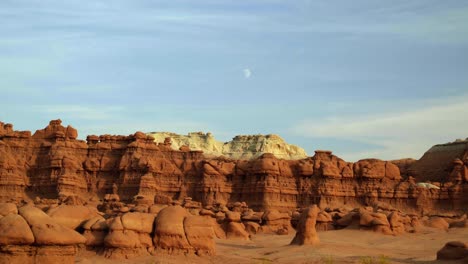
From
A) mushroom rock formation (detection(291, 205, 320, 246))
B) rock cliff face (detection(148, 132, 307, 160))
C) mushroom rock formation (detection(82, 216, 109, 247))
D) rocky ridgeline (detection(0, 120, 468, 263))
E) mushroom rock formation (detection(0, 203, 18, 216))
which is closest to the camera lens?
mushroom rock formation (detection(0, 203, 18, 216))

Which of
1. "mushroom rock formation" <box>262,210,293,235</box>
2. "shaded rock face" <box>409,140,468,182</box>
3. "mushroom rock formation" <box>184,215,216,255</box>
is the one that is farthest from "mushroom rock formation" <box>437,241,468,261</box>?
"shaded rock face" <box>409,140,468,182</box>

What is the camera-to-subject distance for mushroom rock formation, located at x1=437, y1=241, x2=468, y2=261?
2841 cm

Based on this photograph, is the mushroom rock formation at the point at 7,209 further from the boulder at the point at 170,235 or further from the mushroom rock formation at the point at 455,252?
the mushroom rock formation at the point at 455,252

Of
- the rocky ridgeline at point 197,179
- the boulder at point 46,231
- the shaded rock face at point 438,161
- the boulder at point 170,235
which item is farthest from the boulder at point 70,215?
the shaded rock face at point 438,161

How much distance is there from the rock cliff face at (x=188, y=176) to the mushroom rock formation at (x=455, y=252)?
3951 cm

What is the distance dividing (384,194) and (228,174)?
1658cm

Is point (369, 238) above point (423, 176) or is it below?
below

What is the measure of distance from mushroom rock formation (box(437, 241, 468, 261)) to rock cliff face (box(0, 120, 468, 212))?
39.5 metres

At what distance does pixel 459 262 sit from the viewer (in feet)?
90.5

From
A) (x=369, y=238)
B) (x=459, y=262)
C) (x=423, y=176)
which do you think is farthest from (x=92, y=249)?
(x=423, y=176)

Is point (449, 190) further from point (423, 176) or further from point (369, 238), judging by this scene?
point (369, 238)

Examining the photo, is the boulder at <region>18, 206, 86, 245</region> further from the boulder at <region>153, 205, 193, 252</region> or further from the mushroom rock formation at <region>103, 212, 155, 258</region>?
the boulder at <region>153, 205, 193, 252</region>

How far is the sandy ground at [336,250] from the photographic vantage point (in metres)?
27.7

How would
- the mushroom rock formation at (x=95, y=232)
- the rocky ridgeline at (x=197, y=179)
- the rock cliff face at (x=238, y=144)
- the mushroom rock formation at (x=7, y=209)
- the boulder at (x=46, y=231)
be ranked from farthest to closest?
the rock cliff face at (x=238, y=144)
the rocky ridgeline at (x=197, y=179)
the mushroom rock formation at (x=95, y=232)
the mushroom rock formation at (x=7, y=209)
the boulder at (x=46, y=231)
